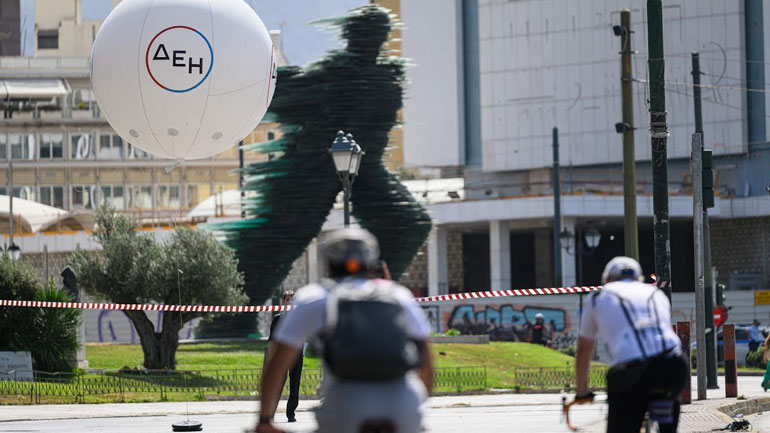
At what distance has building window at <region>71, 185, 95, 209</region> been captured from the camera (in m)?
97.7

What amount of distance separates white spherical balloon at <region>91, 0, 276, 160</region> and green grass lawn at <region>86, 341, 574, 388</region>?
16.8 meters

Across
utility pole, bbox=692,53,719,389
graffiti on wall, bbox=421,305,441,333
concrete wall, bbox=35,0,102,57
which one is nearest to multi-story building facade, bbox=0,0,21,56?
concrete wall, bbox=35,0,102,57

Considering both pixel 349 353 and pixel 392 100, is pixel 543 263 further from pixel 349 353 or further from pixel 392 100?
pixel 349 353

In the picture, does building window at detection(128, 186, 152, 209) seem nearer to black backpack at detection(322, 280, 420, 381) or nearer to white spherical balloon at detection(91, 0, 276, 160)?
white spherical balloon at detection(91, 0, 276, 160)

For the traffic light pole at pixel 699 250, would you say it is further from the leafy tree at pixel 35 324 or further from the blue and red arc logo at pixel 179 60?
the leafy tree at pixel 35 324

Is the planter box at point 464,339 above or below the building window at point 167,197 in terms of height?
below

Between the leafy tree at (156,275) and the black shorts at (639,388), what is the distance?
1039 inches

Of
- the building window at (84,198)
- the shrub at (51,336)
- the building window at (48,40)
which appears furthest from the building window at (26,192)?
the shrub at (51,336)

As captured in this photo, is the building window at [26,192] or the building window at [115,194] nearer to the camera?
the building window at [26,192]

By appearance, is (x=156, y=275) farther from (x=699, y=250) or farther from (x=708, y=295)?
(x=699, y=250)

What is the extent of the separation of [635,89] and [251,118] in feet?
210

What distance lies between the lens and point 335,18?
4769cm

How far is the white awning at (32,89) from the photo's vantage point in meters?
94.8

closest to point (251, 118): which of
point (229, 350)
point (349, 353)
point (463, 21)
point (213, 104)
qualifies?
point (213, 104)
